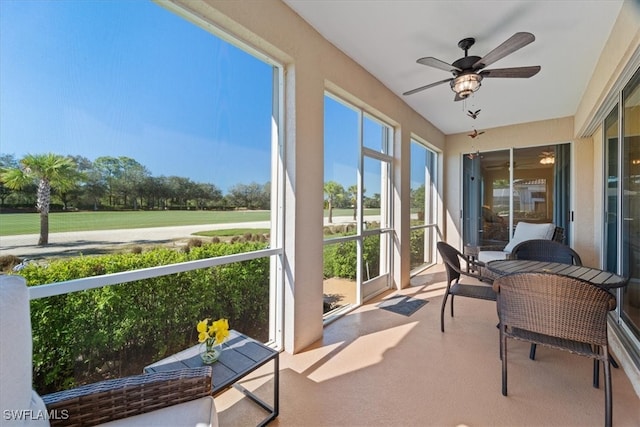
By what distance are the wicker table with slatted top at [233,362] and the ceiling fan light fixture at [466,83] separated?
2.73m

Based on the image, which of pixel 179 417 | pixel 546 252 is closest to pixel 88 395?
pixel 179 417

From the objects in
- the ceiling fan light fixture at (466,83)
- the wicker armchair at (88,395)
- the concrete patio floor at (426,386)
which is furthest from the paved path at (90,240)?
the ceiling fan light fixture at (466,83)

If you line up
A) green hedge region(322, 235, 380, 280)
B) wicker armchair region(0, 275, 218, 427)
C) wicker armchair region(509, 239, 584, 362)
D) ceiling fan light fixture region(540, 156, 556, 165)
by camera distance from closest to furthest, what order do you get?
wicker armchair region(0, 275, 218, 427)
wicker armchair region(509, 239, 584, 362)
green hedge region(322, 235, 380, 280)
ceiling fan light fixture region(540, 156, 556, 165)

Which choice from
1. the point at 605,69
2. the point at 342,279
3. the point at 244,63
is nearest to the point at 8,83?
the point at 244,63

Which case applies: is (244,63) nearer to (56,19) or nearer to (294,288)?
(56,19)

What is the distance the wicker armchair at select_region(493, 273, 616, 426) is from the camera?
1596 millimetres

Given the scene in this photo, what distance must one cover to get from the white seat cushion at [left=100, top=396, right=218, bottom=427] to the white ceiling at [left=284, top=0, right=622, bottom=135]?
2.71 meters

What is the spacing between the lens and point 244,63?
A: 85.9 inches

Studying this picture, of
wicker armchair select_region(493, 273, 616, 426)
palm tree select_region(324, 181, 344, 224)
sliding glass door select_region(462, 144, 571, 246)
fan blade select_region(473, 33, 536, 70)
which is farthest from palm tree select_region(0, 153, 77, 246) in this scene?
sliding glass door select_region(462, 144, 571, 246)

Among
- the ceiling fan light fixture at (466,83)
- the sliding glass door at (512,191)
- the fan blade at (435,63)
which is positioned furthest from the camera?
the sliding glass door at (512,191)

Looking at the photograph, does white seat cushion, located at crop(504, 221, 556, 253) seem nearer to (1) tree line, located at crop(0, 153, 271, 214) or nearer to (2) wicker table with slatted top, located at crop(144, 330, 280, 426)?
(2) wicker table with slatted top, located at crop(144, 330, 280, 426)

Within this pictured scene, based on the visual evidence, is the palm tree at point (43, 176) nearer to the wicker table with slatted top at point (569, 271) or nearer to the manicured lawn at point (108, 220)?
the manicured lawn at point (108, 220)

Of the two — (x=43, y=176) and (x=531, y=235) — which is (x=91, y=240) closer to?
(x=43, y=176)

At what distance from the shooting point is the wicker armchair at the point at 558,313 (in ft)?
5.24
